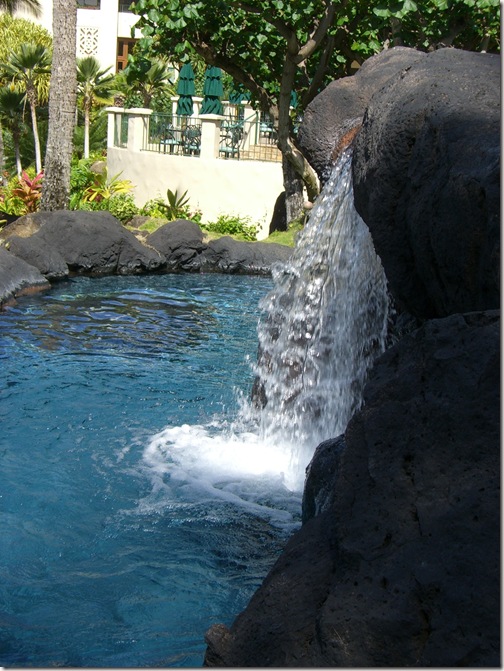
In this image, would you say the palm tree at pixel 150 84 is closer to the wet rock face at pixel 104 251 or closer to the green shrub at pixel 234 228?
the green shrub at pixel 234 228

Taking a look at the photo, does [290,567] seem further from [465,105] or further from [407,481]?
[465,105]

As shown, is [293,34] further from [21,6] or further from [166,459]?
[21,6]

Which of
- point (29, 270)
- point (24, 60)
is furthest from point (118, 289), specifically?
point (24, 60)

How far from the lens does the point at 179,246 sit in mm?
17344

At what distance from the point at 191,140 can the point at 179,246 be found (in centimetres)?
637

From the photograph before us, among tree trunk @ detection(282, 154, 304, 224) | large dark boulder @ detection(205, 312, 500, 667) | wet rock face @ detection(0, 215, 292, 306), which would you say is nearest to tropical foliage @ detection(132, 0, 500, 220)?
tree trunk @ detection(282, 154, 304, 224)

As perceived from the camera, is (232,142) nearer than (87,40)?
Yes

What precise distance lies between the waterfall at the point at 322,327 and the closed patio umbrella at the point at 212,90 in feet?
53.3

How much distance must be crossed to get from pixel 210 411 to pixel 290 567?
5.22 m

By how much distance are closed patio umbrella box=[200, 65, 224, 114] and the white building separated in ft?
60.8

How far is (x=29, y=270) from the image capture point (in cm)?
1421

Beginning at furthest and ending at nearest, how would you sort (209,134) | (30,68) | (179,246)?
(30,68) → (209,134) → (179,246)

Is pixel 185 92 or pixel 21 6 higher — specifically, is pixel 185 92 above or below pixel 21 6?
below

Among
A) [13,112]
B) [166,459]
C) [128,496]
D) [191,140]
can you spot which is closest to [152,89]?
[13,112]
